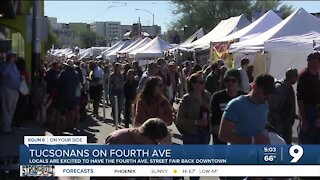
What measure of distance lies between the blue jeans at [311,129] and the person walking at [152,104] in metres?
2.19

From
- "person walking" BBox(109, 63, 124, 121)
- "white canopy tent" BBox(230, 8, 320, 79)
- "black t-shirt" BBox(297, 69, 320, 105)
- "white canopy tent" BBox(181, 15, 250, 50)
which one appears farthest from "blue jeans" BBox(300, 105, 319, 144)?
"white canopy tent" BBox(181, 15, 250, 50)

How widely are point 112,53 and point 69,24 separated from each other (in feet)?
329

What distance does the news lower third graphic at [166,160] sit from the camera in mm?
5012

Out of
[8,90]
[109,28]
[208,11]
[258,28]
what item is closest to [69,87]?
[8,90]

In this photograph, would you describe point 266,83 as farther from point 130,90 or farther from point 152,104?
point 130,90

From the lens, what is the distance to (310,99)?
801cm

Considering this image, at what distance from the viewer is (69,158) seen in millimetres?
5359

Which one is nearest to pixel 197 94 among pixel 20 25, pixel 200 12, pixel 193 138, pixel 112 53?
pixel 193 138

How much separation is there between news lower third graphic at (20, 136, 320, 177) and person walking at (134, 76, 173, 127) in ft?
4.22

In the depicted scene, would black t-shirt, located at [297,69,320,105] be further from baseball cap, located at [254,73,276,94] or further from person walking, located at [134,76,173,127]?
baseball cap, located at [254,73,276,94]

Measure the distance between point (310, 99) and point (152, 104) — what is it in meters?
2.50

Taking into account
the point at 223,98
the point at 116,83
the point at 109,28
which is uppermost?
the point at 109,28

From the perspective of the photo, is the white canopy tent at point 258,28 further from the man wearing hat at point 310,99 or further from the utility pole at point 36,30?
the man wearing hat at point 310,99

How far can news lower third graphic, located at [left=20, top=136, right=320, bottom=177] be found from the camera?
16.4 feet
